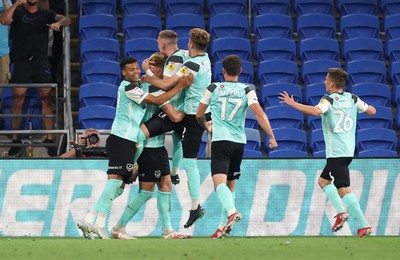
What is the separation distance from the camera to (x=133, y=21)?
805 inches

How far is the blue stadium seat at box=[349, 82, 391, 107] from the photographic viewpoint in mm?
19938

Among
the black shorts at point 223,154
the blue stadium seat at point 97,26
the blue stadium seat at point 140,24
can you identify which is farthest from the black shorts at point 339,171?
the blue stadium seat at point 97,26

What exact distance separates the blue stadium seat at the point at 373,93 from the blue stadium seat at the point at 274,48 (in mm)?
1418

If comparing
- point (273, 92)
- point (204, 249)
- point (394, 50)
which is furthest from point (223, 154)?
point (394, 50)

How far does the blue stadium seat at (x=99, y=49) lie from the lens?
1977 cm

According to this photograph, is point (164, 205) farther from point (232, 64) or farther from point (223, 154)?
point (232, 64)

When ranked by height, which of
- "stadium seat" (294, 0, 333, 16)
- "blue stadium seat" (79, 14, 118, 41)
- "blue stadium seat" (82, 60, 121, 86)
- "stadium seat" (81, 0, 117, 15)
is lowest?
"blue stadium seat" (82, 60, 121, 86)

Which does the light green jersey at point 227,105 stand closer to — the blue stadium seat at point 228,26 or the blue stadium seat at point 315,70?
the blue stadium seat at point 315,70

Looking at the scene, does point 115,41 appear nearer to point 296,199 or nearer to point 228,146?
point 296,199

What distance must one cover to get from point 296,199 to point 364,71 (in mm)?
5171

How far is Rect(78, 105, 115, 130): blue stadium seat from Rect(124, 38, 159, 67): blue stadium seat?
1.61 meters

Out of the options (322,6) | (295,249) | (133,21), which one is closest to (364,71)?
(322,6)

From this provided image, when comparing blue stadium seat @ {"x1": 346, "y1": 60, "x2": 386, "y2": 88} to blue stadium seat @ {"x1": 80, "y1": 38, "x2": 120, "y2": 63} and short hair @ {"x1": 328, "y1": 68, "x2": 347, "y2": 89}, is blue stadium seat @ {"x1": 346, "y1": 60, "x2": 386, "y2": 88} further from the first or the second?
short hair @ {"x1": 328, "y1": 68, "x2": 347, "y2": 89}

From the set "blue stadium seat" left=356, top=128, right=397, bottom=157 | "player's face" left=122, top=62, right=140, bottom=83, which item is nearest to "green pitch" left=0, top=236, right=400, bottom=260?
"player's face" left=122, top=62, right=140, bottom=83
